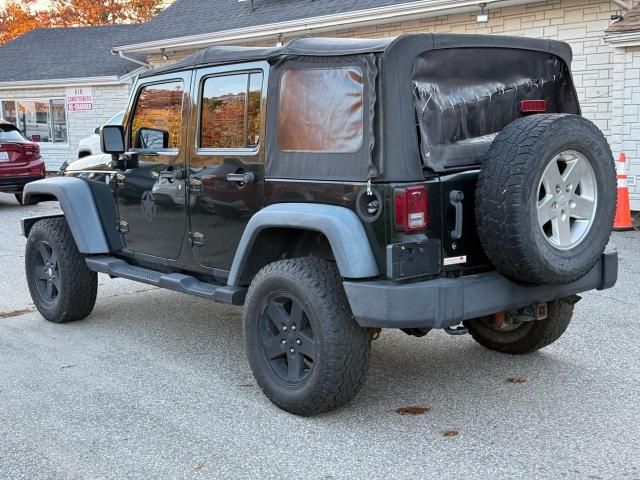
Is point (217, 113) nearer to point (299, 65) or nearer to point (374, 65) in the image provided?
point (299, 65)

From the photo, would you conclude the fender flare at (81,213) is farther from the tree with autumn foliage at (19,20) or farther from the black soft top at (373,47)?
the tree with autumn foliage at (19,20)

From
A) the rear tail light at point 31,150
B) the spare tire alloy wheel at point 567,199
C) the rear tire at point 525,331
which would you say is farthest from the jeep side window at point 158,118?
the rear tail light at point 31,150

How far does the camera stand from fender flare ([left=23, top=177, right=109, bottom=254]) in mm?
5801

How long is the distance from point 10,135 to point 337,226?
12.6 metres

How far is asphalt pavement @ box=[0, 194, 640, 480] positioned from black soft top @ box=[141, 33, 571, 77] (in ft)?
6.39

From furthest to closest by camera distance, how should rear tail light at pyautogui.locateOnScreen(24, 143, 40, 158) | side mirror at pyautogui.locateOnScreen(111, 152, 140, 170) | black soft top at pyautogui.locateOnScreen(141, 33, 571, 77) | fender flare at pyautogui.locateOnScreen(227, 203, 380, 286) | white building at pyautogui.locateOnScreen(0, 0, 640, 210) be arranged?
1. rear tail light at pyautogui.locateOnScreen(24, 143, 40, 158)
2. white building at pyautogui.locateOnScreen(0, 0, 640, 210)
3. side mirror at pyautogui.locateOnScreen(111, 152, 140, 170)
4. black soft top at pyautogui.locateOnScreen(141, 33, 571, 77)
5. fender flare at pyautogui.locateOnScreen(227, 203, 380, 286)

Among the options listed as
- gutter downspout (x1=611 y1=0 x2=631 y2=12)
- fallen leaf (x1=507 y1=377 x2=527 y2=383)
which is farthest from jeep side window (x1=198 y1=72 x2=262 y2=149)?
gutter downspout (x1=611 y1=0 x2=631 y2=12)

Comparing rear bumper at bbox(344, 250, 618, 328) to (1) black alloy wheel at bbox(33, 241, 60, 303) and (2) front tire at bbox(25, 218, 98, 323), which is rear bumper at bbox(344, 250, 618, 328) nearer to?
(2) front tire at bbox(25, 218, 98, 323)

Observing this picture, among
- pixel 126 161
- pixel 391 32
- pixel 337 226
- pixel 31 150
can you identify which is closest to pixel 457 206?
pixel 337 226

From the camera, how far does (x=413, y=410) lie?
422cm

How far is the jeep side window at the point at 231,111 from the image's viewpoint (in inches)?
181

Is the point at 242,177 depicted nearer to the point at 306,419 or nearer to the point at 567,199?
the point at 306,419

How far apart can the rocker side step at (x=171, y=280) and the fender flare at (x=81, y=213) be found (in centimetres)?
13

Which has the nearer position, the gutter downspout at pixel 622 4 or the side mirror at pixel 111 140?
the side mirror at pixel 111 140
